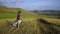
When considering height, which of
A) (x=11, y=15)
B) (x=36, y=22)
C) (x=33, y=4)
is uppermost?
(x=33, y=4)

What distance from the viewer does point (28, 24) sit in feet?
6.15

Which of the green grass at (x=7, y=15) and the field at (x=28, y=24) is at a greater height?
the green grass at (x=7, y=15)

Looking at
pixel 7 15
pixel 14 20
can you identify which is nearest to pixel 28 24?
pixel 14 20

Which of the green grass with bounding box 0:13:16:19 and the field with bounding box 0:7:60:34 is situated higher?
the green grass with bounding box 0:13:16:19

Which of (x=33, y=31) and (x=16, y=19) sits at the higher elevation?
(x=16, y=19)

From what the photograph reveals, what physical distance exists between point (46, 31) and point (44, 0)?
494mm

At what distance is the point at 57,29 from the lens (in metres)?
1.88

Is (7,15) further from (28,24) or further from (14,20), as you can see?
(28,24)

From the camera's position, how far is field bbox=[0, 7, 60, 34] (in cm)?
185

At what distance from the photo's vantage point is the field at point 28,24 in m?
1.85

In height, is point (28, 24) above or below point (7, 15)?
below

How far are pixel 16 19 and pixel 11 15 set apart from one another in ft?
0.33

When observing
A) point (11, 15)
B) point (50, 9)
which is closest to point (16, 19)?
point (11, 15)

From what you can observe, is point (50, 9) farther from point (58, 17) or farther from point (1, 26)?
point (1, 26)
